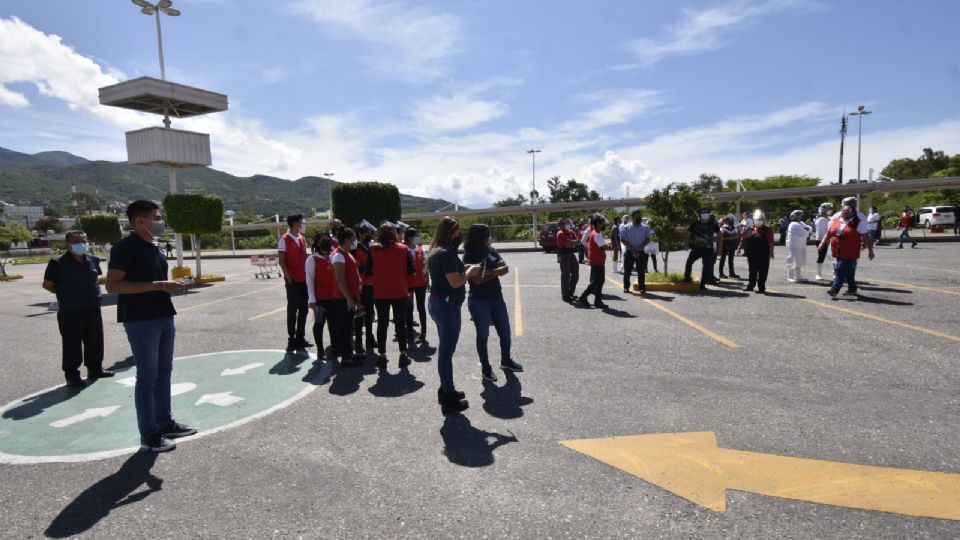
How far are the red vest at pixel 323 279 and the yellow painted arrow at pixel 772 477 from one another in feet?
12.5

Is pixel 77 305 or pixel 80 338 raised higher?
pixel 77 305

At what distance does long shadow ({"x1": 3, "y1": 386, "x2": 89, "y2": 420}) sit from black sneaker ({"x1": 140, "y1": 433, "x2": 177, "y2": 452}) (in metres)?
1.94

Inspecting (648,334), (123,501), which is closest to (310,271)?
(123,501)

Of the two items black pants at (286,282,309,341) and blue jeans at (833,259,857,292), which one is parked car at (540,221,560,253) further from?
black pants at (286,282,309,341)

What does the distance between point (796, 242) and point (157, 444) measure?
12.7 m

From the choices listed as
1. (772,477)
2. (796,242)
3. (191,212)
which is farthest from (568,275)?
(191,212)

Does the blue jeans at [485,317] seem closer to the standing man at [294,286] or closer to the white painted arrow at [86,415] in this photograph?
the standing man at [294,286]

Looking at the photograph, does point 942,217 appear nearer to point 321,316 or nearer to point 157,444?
point 321,316

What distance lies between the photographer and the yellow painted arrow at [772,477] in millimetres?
2883

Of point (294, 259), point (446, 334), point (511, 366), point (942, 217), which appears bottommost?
point (511, 366)

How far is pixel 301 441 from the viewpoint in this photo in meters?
3.94

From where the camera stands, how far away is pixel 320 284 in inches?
244

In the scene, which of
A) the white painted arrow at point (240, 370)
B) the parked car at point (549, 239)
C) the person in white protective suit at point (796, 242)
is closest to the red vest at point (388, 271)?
the white painted arrow at point (240, 370)

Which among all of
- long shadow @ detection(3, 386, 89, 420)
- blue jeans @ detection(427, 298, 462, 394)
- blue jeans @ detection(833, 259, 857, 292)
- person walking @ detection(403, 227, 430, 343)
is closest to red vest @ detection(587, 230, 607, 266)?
person walking @ detection(403, 227, 430, 343)
